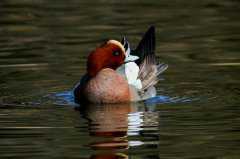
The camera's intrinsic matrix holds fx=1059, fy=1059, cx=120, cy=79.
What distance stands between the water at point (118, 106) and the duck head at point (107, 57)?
0.56m

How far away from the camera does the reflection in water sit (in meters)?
11.0

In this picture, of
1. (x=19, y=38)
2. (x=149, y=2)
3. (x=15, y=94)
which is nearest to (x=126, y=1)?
(x=149, y=2)

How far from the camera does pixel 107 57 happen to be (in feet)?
46.6

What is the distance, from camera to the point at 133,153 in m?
10.4

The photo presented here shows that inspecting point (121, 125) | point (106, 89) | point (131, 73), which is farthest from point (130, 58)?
point (121, 125)

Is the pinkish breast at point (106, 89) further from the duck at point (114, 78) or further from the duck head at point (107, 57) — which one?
the duck head at point (107, 57)

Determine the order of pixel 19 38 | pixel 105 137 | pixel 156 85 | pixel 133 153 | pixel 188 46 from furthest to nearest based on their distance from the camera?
1. pixel 19 38
2. pixel 188 46
3. pixel 156 85
4. pixel 105 137
5. pixel 133 153

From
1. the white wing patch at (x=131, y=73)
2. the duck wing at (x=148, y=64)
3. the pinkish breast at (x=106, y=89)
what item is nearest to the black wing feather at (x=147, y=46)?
the duck wing at (x=148, y=64)

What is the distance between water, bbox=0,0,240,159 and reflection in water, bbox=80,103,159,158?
0.01m

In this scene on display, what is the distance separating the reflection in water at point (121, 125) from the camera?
11.0 meters

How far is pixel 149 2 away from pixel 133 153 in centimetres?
1303

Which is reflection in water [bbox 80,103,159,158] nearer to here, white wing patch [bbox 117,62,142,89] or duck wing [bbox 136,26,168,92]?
white wing patch [bbox 117,62,142,89]

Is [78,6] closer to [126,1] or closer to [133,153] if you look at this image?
[126,1]

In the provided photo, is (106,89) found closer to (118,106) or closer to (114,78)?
(114,78)
